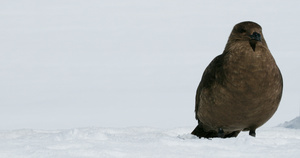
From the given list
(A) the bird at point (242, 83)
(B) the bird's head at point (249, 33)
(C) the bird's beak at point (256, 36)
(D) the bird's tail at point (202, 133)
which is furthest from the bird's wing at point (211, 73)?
(D) the bird's tail at point (202, 133)

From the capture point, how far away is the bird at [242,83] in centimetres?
716

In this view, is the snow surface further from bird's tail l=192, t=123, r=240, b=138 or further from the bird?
bird's tail l=192, t=123, r=240, b=138

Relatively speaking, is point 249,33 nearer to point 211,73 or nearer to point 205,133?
point 211,73

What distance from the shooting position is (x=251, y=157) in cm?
536

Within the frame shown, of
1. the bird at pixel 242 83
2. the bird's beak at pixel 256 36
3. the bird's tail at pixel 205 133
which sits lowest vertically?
the bird's tail at pixel 205 133

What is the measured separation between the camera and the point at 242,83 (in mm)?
7145

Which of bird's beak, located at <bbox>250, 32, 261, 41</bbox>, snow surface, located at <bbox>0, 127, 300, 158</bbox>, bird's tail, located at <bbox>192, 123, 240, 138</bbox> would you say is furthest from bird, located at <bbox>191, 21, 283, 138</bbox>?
snow surface, located at <bbox>0, 127, 300, 158</bbox>

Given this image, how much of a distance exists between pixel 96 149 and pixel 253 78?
8.89ft

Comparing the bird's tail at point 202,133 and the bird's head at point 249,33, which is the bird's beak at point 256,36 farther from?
the bird's tail at point 202,133

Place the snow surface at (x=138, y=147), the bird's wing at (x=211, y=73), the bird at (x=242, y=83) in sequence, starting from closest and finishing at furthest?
the snow surface at (x=138, y=147) < the bird at (x=242, y=83) < the bird's wing at (x=211, y=73)

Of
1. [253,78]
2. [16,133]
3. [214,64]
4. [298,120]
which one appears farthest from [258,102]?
[298,120]

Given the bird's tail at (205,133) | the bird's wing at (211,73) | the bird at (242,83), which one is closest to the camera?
the bird at (242,83)

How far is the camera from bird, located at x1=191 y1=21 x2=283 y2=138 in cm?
716

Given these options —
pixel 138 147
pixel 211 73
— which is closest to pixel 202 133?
pixel 211 73
